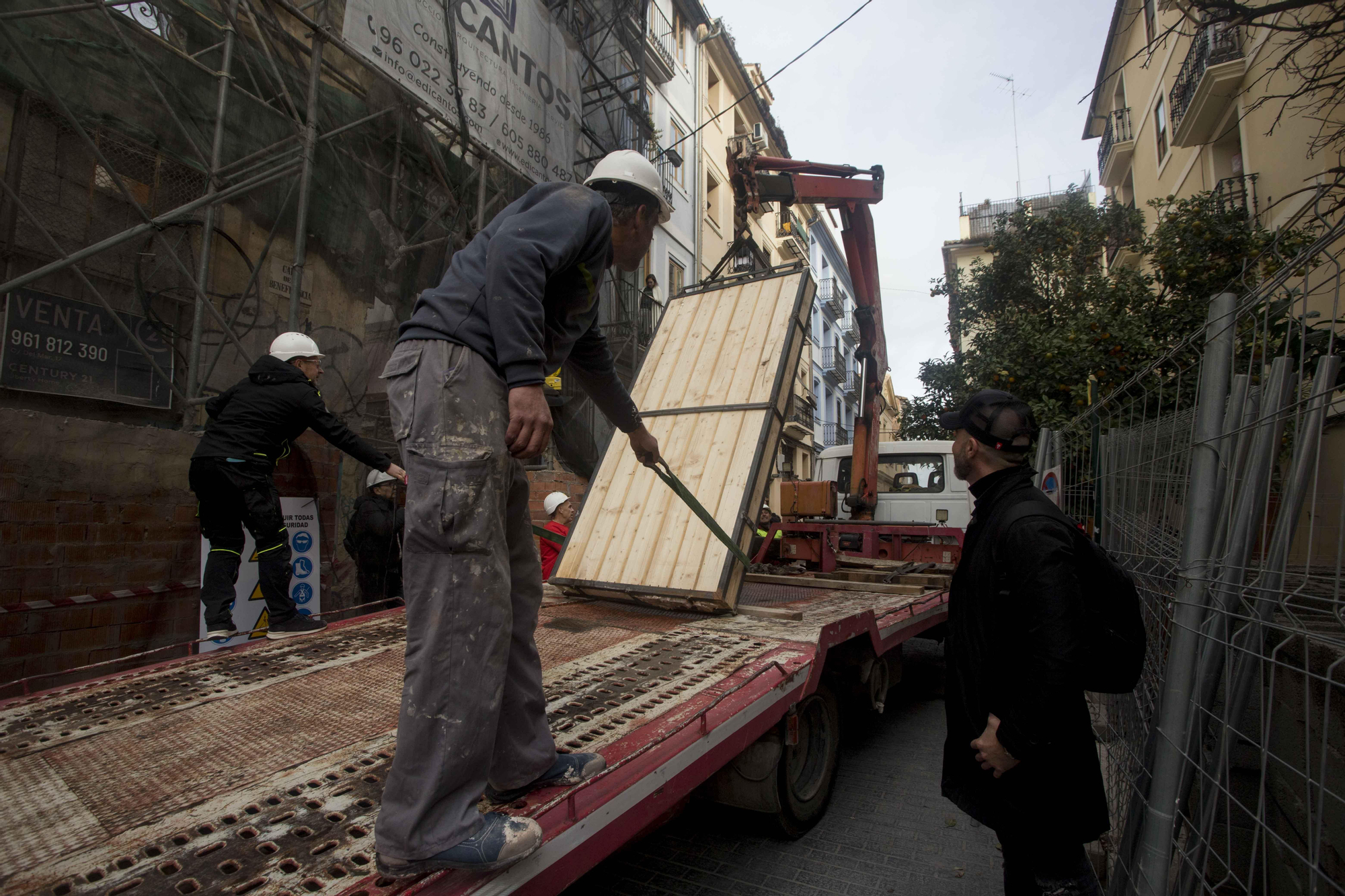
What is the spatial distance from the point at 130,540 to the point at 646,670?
3.73 meters

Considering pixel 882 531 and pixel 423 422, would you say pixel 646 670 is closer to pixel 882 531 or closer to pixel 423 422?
pixel 423 422

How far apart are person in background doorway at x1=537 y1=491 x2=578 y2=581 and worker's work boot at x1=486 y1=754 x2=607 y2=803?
3.32 meters

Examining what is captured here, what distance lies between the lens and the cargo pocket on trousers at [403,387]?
1604 millimetres

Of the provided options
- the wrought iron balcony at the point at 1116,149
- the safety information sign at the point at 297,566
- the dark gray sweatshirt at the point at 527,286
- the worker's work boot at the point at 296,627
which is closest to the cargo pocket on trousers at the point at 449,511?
the dark gray sweatshirt at the point at 527,286

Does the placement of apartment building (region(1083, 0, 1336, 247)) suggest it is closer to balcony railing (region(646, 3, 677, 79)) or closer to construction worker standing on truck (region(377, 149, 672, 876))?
construction worker standing on truck (region(377, 149, 672, 876))

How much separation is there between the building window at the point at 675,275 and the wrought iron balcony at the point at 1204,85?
10.8 meters

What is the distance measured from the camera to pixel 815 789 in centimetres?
332

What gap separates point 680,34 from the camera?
1936 centimetres

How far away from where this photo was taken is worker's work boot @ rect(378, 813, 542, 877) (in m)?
1.35

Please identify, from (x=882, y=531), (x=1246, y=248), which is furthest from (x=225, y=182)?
(x=1246, y=248)

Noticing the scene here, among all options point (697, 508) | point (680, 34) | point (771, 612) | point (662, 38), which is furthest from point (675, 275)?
point (697, 508)

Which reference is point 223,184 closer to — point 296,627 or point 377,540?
point 377,540

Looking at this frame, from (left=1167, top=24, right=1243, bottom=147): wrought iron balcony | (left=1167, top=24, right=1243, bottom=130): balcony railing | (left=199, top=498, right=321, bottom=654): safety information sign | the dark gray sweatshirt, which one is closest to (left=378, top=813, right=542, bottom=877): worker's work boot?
the dark gray sweatshirt

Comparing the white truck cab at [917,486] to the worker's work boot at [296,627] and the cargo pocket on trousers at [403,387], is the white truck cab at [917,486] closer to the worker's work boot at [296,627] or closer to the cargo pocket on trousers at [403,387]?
the worker's work boot at [296,627]
